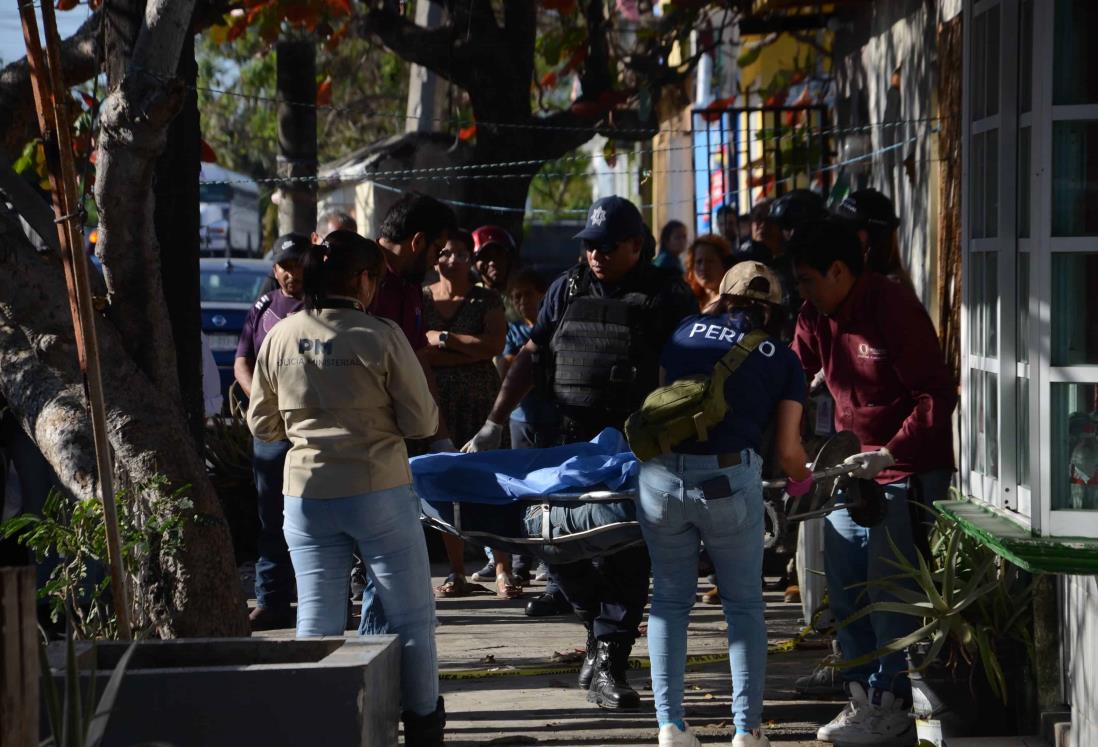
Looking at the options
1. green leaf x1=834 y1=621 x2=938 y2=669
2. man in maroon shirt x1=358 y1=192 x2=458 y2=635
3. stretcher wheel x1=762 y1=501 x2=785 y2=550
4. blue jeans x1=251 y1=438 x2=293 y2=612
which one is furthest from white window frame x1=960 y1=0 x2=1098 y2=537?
blue jeans x1=251 y1=438 x2=293 y2=612

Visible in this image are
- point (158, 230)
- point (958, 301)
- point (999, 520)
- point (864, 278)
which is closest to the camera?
point (999, 520)

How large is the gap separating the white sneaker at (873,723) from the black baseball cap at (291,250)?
11.7 ft

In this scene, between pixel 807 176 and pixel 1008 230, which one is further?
pixel 807 176

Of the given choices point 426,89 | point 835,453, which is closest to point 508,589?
point 835,453

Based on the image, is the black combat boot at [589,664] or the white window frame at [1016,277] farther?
the black combat boot at [589,664]

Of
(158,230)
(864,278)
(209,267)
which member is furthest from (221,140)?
(864,278)

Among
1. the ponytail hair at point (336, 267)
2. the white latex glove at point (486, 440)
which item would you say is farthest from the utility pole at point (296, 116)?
the ponytail hair at point (336, 267)

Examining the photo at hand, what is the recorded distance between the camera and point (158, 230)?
7.70 metres

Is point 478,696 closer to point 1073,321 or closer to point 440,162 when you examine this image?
point 1073,321

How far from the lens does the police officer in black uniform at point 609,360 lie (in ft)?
21.0

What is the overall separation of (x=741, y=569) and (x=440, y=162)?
27.0 ft

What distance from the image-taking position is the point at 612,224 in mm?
6363

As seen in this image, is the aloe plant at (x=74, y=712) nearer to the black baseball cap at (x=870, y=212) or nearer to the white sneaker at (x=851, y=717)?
the white sneaker at (x=851, y=717)

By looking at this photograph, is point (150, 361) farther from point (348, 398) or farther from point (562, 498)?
point (562, 498)
